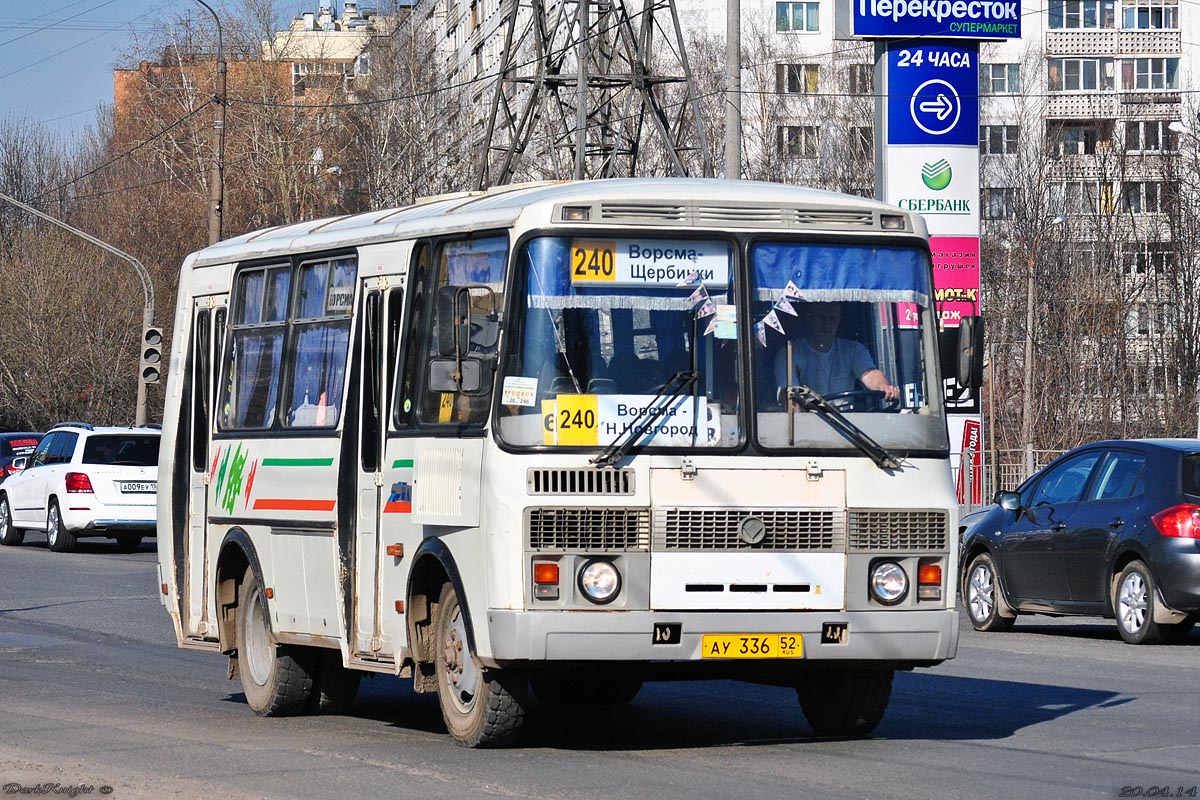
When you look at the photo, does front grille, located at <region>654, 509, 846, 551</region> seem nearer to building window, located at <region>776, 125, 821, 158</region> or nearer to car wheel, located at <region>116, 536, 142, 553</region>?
car wheel, located at <region>116, 536, 142, 553</region>

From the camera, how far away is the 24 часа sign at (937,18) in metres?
27.2

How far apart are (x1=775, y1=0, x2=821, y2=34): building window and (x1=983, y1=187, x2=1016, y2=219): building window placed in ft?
53.0

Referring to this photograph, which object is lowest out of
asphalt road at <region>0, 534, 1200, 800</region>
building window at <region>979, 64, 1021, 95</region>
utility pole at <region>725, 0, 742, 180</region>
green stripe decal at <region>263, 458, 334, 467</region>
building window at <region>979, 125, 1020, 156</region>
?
asphalt road at <region>0, 534, 1200, 800</region>

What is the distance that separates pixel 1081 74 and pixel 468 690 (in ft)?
Result: 251

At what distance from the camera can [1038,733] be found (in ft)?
35.5

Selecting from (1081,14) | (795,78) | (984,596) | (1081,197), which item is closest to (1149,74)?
(1081,14)

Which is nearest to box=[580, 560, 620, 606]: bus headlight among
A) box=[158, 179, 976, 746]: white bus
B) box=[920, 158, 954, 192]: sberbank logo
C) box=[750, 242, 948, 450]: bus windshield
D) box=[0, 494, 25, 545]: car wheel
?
box=[158, 179, 976, 746]: white bus

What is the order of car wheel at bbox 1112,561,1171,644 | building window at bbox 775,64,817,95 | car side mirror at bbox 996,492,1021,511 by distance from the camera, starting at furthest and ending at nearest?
building window at bbox 775,64,817,95
car side mirror at bbox 996,492,1021,511
car wheel at bbox 1112,561,1171,644

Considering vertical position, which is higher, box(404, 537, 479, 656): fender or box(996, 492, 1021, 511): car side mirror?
box(996, 492, 1021, 511): car side mirror

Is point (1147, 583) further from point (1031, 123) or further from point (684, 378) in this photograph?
point (1031, 123)

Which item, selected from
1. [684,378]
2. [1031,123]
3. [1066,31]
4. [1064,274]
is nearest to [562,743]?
[684,378]

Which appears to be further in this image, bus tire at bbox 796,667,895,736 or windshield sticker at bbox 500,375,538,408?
bus tire at bbox 796,667,895,736

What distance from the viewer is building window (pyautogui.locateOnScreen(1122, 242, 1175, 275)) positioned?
65062 mm

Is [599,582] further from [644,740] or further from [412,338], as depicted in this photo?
[412,338]
